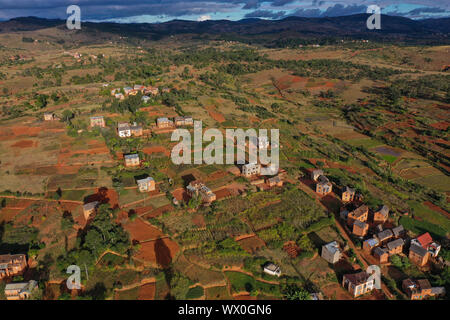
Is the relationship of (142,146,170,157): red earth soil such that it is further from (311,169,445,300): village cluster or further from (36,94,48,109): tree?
(36,94,48,109): tree

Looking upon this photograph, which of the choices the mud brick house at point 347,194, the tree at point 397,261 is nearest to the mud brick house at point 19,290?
the tree at point 397,261

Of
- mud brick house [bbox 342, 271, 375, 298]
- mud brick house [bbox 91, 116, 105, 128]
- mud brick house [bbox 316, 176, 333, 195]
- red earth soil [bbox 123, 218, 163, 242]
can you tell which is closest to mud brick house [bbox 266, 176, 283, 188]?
mud brick house [bbox 316, 176, 333, 195]

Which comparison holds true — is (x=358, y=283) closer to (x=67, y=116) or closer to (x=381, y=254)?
(x=381, y=254)

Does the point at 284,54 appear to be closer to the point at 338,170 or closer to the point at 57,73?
the point at 57,73

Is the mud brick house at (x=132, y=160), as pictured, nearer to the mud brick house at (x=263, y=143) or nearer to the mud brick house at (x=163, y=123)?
the mud brick house at (x=163, y=123)

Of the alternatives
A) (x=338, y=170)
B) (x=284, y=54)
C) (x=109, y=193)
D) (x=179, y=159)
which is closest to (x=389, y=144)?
(x=338, y=170)

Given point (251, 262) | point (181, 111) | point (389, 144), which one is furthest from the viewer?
point (181, 111)
